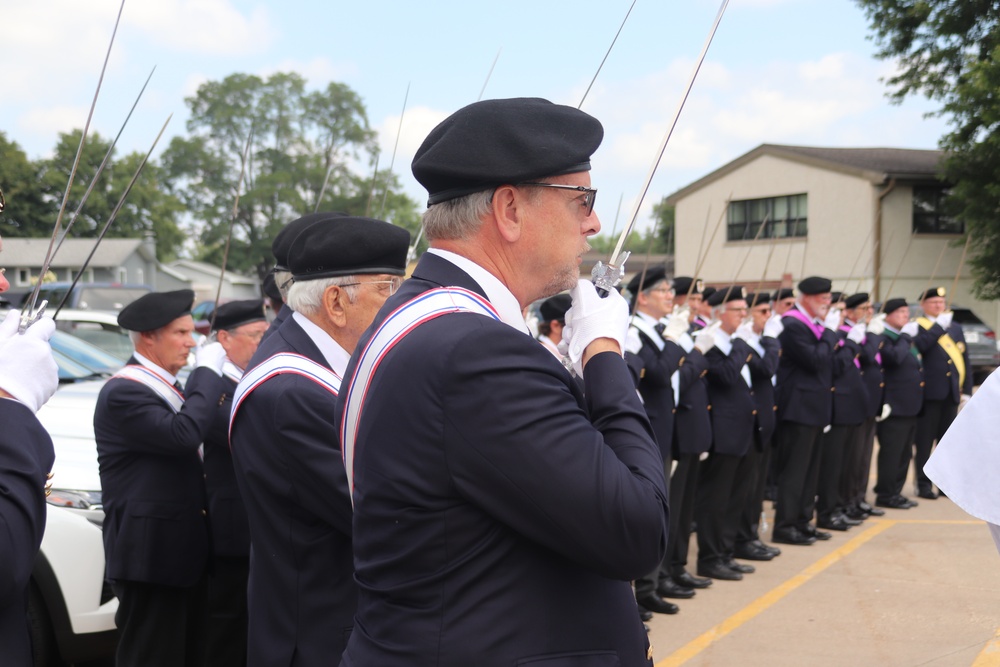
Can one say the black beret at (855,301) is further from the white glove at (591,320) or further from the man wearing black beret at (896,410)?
the white glove at (591,320)

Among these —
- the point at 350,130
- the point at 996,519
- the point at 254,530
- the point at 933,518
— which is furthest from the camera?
the point at 350,130

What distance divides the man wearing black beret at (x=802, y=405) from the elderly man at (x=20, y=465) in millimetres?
6913

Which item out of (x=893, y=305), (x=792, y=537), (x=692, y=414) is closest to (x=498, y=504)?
(x=692, y=414)

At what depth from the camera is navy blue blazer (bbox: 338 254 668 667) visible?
1.59 metres

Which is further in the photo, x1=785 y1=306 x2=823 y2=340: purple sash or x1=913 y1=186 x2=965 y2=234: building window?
x1=913 y1=186 x2=965 y2=234: building window

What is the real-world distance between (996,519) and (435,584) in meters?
1.27

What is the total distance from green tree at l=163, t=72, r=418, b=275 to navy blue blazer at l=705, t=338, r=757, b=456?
5714cm

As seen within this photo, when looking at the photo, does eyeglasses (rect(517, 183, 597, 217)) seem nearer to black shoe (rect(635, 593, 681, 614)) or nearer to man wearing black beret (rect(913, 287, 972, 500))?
black shoe (rect(635, 593, 681, 614))

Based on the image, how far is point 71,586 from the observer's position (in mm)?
4617

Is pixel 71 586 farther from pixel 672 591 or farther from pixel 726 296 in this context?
pixel 726 296

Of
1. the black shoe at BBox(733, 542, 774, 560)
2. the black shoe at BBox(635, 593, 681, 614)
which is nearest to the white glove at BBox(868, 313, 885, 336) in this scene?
the black shoe at BBox(733, 542, 774, 560)

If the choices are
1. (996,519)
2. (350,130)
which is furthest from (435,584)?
(350,130)

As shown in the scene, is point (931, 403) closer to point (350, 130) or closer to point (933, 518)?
point (933, 518)

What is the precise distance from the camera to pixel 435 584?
1669mm
